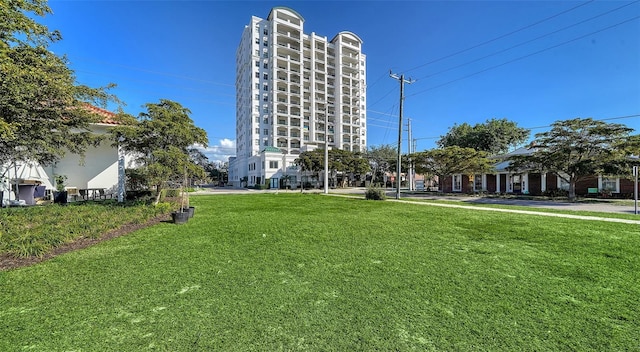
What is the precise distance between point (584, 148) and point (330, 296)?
22739 millimetres

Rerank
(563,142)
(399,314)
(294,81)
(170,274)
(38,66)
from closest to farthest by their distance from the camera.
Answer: (399,314)
(170,274)
(38,66)
(563,142)
(294,81)

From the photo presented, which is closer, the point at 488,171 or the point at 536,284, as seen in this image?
the point at 536,284

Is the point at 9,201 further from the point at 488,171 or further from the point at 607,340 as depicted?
the point at 488,171

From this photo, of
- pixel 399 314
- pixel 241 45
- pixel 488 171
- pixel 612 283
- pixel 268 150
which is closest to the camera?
pixel 399 314

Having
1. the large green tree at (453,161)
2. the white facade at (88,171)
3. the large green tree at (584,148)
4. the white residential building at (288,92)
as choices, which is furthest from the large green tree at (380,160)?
the white facade at (88,171)

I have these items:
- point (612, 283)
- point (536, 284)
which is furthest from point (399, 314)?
point (612, 283)

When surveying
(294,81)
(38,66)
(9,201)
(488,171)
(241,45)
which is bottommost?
(9,201)

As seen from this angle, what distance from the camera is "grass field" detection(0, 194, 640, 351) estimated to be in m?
2.42

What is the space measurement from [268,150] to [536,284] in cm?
4433

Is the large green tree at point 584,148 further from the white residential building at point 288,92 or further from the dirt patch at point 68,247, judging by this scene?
the white residential building at point 288,92

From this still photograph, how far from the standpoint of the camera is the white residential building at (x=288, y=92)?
53.6 meters

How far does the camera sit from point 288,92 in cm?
5484

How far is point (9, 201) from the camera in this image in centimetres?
1030

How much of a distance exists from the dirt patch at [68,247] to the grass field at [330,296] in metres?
0.42
